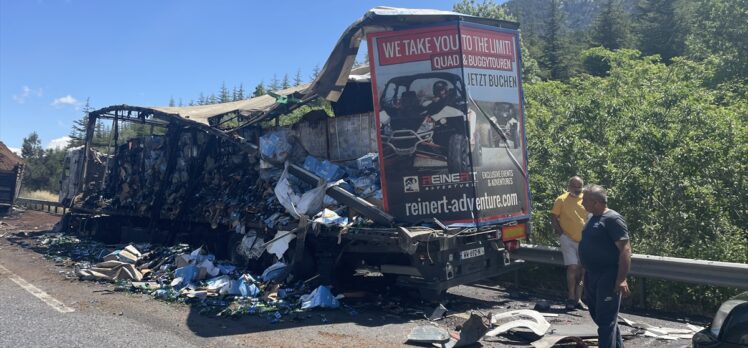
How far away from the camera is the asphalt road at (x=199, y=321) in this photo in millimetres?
5574

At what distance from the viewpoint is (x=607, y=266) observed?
4.51 m

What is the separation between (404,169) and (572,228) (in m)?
2.38

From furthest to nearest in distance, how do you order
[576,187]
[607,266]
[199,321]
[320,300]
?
1. [576,187]
2. [320,300]
3. [199,321]
4. [607,266]

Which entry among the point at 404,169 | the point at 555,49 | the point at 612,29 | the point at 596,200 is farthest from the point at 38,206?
the point at 612,29

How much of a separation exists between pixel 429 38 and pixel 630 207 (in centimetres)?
429

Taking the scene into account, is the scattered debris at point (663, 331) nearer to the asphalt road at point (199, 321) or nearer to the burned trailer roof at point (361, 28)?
the asphalt road at point (199, 321)

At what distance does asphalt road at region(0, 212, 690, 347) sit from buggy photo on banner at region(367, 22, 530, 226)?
1290mm

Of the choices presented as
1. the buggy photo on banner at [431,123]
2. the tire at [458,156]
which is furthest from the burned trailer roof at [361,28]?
the tire at [458,156]

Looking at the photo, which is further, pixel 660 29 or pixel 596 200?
pixel 660 29

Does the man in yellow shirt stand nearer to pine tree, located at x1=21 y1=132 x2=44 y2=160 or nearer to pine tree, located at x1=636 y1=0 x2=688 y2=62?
pine tree, located at x1=636 y1=0 x2=688 y2=62

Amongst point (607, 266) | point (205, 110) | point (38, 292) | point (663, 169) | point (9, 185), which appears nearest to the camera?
point (607, 266)

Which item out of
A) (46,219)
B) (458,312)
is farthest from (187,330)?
(46,219)

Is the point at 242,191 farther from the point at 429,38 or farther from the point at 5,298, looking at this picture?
the point at 429,38

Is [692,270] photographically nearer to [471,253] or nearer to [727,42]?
[471,253]
